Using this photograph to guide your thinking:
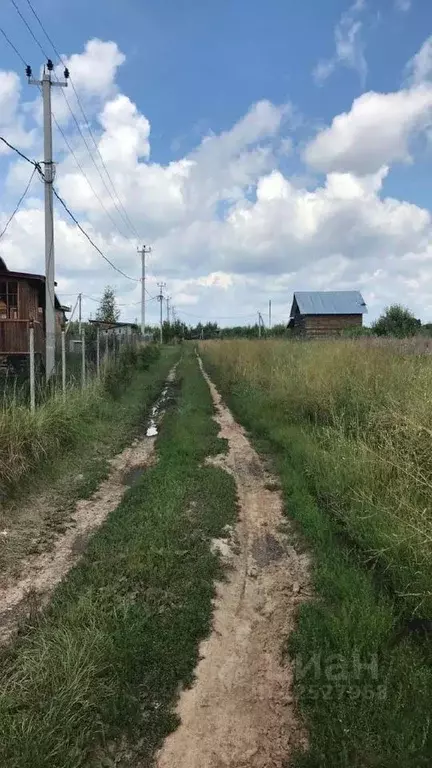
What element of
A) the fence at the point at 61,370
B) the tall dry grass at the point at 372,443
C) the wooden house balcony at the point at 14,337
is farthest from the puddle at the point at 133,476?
the wooden house balcony at the point at 14,337

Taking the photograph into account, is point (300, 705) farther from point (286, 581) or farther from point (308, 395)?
point (308, 395)

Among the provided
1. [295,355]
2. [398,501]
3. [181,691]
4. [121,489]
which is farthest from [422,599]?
[295,355]

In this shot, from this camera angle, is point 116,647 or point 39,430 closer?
point 116,647

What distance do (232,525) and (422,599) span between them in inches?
98.9

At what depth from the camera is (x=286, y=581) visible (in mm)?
4480

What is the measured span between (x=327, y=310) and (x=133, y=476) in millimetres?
36348

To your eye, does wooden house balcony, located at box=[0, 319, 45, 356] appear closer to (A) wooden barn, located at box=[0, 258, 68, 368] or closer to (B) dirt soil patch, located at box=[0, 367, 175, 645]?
(A) wooden barn, located at box=[0, 258, 68, 368]

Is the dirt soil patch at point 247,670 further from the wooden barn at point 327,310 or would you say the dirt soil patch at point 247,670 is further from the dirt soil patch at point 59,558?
the wooden barn at point 327,310

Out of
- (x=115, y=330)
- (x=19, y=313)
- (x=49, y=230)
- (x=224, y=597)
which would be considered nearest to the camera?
(x=224, y=597)

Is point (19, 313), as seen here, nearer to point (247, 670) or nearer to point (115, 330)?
point (247, 670)

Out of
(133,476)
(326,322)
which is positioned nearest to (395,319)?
(326,322)

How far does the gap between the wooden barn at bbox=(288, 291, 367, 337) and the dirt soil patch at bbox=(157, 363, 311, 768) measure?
Answer: 3670 centimetres

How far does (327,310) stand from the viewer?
42281 millimetres

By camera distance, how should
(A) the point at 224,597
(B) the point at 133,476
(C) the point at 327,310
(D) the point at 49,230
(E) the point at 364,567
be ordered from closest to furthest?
(A) the point at 224,597 < (E) the point at 364,567 < (B) the point at 133,476 < (D) the point at 49,230 < (C) the point at 327,310
